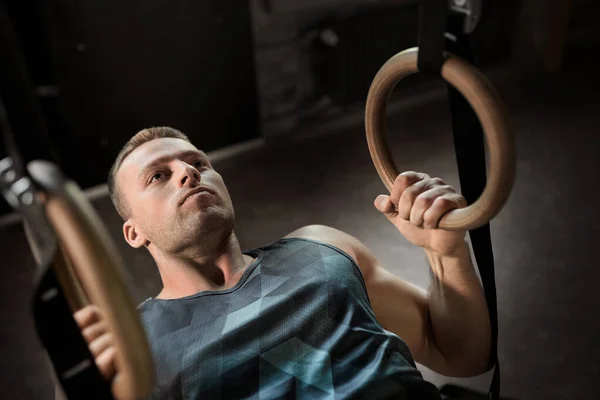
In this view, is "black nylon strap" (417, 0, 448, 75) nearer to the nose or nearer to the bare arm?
the bare arm

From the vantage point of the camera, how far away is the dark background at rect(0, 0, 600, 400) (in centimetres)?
200

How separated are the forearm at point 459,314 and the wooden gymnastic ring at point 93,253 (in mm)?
717

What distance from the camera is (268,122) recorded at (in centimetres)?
323

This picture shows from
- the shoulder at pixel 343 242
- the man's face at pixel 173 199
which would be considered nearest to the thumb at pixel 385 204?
the shoulder at pixel 343 242

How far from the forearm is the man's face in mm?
468

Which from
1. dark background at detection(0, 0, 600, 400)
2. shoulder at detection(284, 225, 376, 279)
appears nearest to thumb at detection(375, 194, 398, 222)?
shoulder at detection(284, 225, 376, 279)

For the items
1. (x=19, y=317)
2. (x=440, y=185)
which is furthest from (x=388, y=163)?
(x=19, y=317)

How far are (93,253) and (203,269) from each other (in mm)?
715

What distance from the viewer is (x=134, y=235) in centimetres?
140

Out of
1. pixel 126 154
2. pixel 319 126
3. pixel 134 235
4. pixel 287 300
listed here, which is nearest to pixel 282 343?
pixel 287 300

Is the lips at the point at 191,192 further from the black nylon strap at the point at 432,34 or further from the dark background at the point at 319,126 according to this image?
the dark background at the point at 319,126

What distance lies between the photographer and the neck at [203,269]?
1.30 metres

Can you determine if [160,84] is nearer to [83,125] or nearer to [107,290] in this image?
[83,125]

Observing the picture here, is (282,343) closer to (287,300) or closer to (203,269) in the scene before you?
(287,300)
